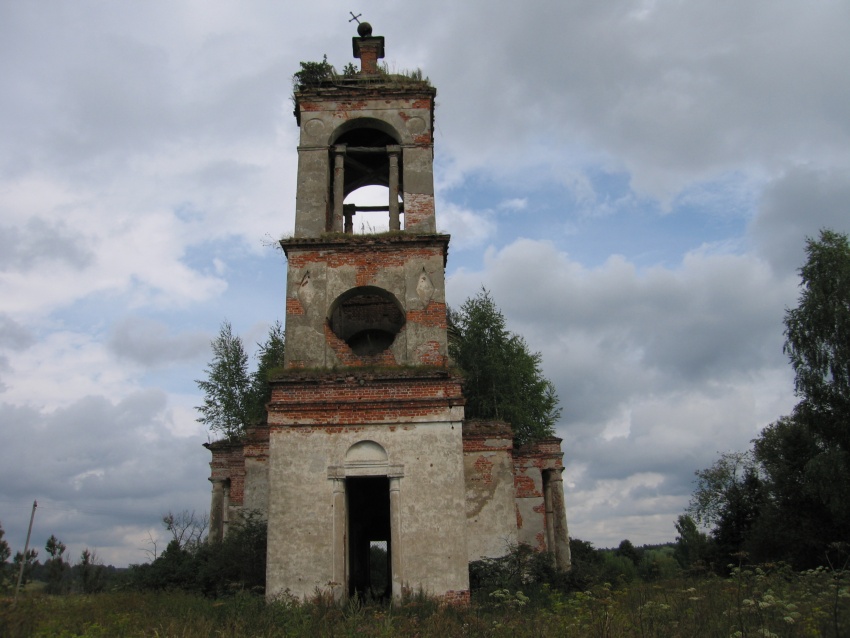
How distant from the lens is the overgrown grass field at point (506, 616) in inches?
268

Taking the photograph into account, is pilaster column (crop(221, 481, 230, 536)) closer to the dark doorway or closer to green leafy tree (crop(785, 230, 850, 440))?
the dark doorway

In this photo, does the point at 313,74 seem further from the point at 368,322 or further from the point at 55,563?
the point at 55,563

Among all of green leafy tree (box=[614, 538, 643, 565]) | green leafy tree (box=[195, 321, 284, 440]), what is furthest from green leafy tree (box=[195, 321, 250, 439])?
green leafy tree (box=[614, 538, 643, 565])

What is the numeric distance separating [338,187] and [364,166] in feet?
6.44

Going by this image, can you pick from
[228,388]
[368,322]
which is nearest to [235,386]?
[228,388]

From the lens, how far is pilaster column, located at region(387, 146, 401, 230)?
14284mm

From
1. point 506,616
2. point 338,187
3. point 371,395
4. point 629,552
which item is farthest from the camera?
point 629,552

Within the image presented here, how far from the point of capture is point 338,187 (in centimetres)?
1452

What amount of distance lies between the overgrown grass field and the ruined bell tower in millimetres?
953

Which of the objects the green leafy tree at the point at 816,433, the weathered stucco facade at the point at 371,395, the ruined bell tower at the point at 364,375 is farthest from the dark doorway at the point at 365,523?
the green leafy tree at the point at 816,433

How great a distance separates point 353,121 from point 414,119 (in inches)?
54.9

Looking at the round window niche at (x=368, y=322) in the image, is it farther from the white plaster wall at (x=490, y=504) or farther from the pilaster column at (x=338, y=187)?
the white plaster wall at (x=490, y=504)

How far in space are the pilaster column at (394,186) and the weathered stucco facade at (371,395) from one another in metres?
0.03

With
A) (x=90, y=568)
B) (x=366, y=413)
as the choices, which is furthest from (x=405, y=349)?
(x=90, y=568)
